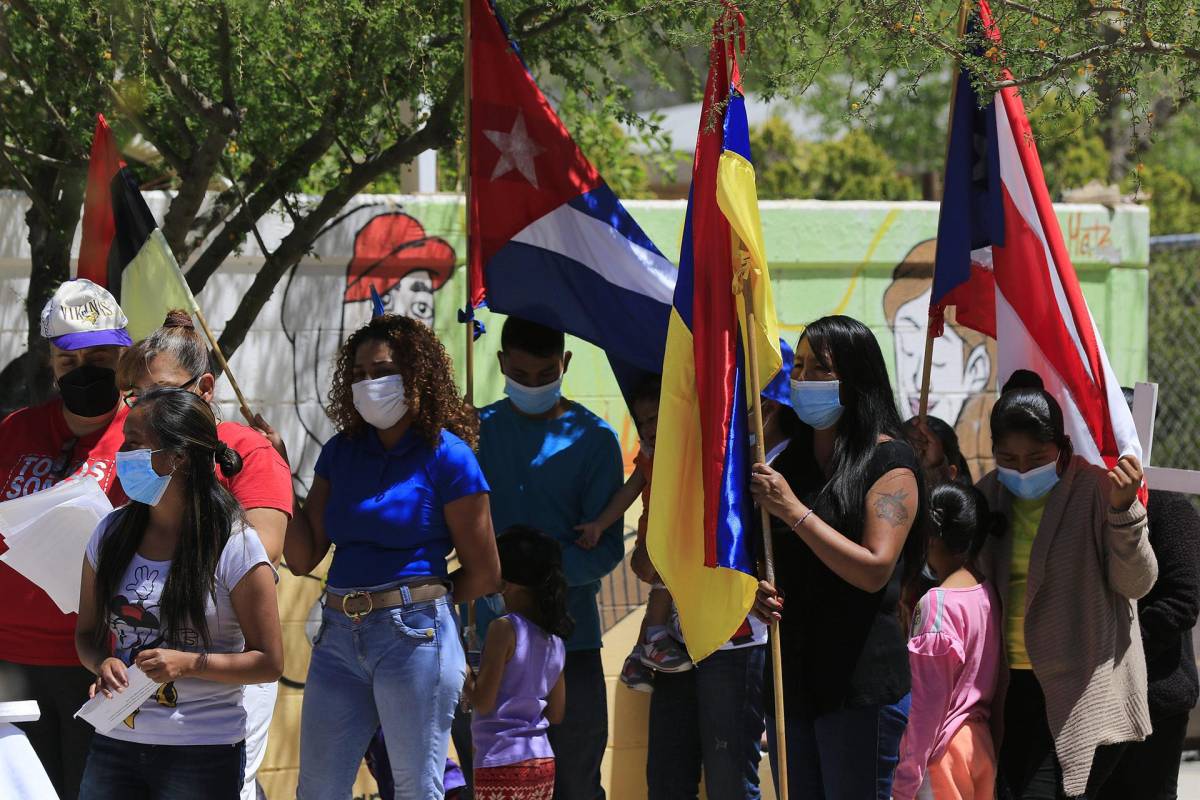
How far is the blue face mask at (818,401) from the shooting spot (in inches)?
177

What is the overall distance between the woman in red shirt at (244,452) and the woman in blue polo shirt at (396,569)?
211 mm

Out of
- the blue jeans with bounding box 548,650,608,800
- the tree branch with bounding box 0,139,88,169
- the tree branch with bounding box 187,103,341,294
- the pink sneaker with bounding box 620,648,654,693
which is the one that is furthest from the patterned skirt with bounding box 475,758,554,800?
the tree branch with bounding box 0,139,88,169

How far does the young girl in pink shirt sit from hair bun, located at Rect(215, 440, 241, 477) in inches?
84.3

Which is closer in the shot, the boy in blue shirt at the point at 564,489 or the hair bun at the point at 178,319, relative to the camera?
the hair bun at the point at 178,319

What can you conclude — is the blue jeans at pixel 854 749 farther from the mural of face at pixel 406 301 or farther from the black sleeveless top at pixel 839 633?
the mural of face at pixel 406 301

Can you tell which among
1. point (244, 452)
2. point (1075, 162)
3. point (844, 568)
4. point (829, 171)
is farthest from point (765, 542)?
point (1075, 162)

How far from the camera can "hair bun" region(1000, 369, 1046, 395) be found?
512cm

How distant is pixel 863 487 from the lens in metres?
4.40

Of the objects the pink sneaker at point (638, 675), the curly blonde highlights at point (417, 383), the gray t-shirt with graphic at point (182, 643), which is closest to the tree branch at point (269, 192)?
the curly blonde highlights at point (417, 383)

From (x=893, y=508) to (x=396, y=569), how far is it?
143 cm

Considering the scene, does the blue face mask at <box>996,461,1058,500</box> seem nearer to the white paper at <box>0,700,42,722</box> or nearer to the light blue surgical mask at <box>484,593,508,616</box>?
the light blue surgical mask at <box>484,593,508,616</box>

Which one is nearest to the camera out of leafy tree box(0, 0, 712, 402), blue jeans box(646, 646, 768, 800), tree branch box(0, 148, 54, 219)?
blue jeans box(646, 646, 768, 800)

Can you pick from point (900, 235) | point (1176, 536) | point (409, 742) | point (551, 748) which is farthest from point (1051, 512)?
point (900, 235)

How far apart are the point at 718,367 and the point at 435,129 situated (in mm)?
2126
